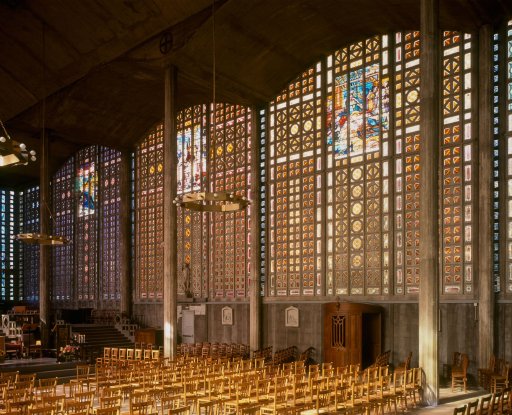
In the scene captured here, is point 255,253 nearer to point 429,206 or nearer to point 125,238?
point 125,238

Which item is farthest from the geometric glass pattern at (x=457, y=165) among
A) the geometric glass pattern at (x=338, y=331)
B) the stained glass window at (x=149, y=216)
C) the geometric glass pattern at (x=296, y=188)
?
the stained glass window at (x=149, y=216)

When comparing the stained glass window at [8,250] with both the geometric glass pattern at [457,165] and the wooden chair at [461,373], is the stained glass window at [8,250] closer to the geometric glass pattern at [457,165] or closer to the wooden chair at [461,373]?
the geometric glass pattern at [457,165]

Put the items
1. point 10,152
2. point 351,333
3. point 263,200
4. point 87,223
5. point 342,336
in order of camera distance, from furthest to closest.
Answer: point 87,223 < point 263,200 < point 342,336 < point 351,333 < point 10,152

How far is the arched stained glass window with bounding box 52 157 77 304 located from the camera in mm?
37625

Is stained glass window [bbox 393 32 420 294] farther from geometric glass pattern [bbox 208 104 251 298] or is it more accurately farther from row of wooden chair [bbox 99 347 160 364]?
row of wooden chair [bbox 99 347 160 364]

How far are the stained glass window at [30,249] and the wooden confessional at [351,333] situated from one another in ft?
79.5

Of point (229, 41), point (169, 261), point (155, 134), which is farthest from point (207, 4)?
point (155, 134)

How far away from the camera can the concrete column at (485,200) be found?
19266mm

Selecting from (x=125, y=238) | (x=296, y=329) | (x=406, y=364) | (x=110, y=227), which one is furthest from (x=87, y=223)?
(x=406, y=364)

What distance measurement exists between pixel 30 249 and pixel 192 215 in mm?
16311

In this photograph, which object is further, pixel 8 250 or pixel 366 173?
pixel 8 250

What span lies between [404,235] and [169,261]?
9.08 m

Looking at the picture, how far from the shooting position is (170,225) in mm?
24516

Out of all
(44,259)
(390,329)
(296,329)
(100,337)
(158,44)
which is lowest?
(100,337)
